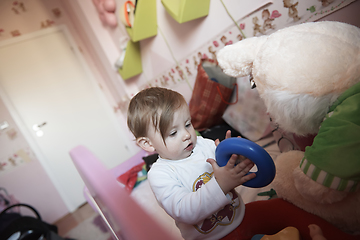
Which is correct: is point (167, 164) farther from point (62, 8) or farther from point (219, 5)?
point (62, 8)

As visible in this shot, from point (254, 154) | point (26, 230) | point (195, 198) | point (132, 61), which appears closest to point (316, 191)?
point (254, 154)

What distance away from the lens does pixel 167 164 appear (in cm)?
67

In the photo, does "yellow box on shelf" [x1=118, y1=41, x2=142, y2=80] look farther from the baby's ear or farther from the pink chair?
the pink chair

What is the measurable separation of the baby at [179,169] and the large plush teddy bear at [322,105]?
19cm

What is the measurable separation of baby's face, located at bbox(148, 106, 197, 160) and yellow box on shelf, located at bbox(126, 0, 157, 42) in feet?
4.06

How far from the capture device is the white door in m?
2.30

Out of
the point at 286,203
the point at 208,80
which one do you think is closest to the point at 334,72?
the point at 286,203

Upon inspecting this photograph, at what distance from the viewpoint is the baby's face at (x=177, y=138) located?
2.10 ft

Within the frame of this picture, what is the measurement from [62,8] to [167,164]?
2804mm

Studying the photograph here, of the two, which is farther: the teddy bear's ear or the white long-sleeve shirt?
the teddy bear's ear

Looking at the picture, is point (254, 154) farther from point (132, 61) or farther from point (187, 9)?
point (132, 61)

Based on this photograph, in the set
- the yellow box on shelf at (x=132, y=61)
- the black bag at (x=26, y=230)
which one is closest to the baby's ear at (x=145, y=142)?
the black bag at (x=26, y=230)

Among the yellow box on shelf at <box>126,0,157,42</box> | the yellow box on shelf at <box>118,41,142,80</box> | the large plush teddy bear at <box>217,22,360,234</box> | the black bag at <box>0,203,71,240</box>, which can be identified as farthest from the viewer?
the yellow box on shelf at <box>118,41,142,80</box>

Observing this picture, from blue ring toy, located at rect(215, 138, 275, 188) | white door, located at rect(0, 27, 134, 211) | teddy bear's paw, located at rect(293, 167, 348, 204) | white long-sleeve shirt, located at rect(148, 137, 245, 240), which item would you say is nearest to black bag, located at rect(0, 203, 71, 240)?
white door, located at rect(0, 27, 134, 211)
